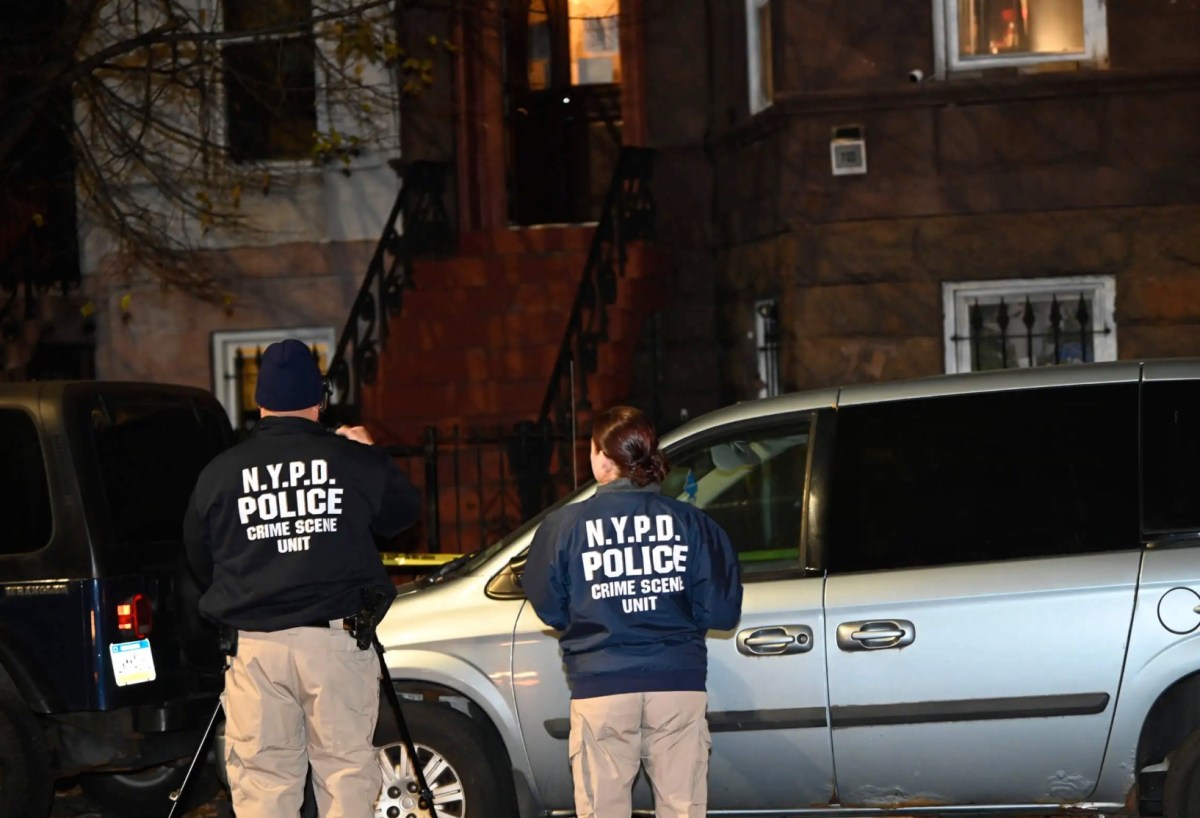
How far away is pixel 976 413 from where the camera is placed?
6.07m

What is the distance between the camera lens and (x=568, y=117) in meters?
14.6

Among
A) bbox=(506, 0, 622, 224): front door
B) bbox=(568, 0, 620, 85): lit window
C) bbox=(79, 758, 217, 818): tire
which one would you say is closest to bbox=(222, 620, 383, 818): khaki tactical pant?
bbox=(79, 758, 217, 818): tire

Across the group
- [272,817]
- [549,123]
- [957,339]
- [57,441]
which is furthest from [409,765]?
[549,123]

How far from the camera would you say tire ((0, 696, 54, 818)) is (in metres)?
6.52

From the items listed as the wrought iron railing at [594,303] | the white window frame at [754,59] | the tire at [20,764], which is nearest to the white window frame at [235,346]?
the wrought iron railing at [594,303]

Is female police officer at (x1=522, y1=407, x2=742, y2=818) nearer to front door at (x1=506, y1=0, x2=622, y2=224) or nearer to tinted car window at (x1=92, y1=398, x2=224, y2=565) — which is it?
tinted car window at (x1=92, y1=398, x2=224, y2=565)

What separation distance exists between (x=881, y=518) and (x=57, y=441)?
3258 mm

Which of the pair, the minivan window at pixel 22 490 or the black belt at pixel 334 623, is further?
the minivan window at pixel 22 490

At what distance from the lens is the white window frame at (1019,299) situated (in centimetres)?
1139

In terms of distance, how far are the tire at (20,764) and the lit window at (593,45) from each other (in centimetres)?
927

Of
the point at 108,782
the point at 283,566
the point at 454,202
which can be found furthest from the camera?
the point at 454,202

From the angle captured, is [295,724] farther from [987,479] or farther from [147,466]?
[987,479]

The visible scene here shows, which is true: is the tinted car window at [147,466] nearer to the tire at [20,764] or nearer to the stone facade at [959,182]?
the tire at [20,764]

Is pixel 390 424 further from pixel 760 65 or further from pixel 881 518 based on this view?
pixel 881 518
